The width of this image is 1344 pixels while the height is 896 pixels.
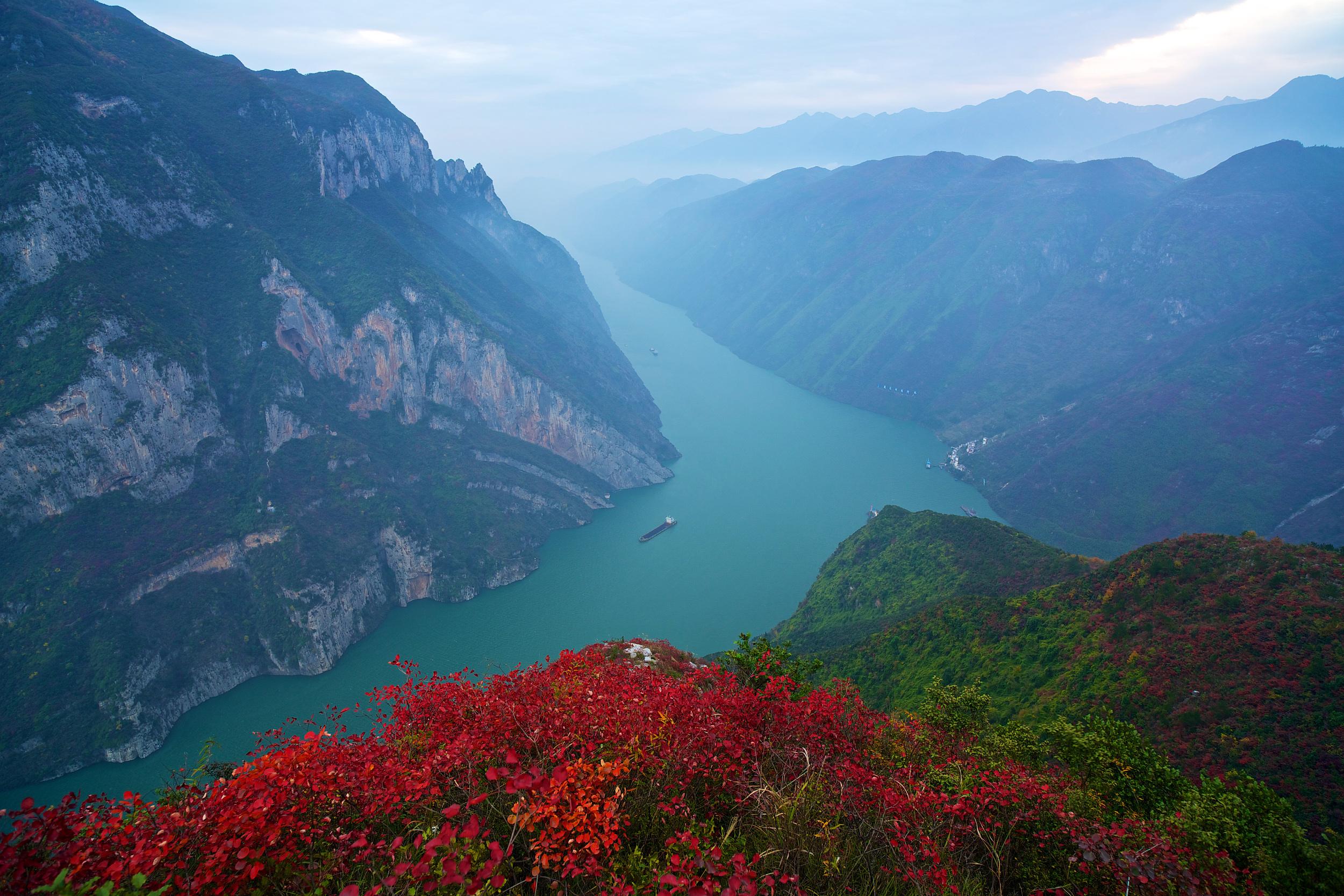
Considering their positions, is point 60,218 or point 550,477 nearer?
point 60,218

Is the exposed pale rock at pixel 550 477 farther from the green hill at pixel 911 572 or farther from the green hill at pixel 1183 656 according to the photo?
the green hill at pixel 1183 656

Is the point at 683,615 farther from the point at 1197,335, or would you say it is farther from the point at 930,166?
the point at 930,166

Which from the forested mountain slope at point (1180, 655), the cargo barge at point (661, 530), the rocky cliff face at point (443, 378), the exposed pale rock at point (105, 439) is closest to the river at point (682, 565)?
the cargo barge at point (661, 530)

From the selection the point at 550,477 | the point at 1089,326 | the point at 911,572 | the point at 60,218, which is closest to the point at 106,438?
the point at 60,218

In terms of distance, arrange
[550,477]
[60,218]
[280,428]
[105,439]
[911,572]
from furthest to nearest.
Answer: [550,477]
[280,428]
[911,572]
[60,218]
[105,439]

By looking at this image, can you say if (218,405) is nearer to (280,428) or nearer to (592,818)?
(280,428)

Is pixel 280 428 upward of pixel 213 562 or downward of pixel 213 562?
upward
